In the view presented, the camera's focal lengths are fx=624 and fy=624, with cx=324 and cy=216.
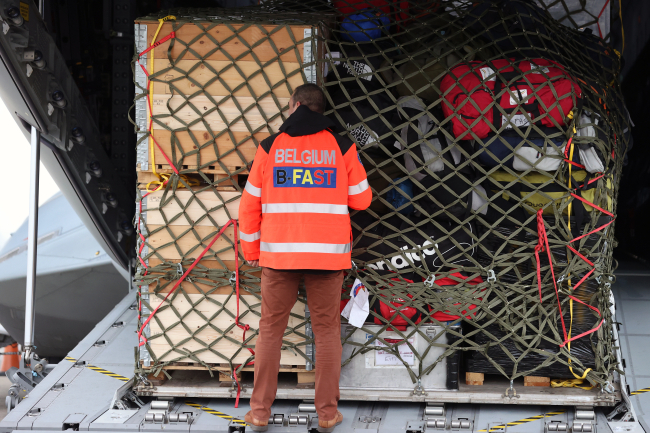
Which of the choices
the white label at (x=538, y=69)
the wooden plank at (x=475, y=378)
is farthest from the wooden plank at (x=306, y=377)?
the white label at (x=538, y=69)

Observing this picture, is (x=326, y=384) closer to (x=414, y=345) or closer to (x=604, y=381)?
(x=414, y=345)

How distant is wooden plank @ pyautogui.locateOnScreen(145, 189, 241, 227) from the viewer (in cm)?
371

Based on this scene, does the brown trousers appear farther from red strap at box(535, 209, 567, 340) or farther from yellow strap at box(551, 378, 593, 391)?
yellow strap at box(551, 378, 593, 391)

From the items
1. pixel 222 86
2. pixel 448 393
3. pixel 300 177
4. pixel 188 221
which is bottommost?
pixel 448 393

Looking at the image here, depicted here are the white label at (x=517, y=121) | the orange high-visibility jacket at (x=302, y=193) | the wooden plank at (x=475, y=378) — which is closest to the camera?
the orange high-visibility jacket at (x=302, y=193)

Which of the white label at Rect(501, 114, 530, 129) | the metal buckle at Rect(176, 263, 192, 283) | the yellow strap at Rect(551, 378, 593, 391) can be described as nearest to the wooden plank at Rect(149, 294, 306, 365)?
the metal buckle at Rect(176, 263, 192, 283)

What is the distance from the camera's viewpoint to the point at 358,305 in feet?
11.9

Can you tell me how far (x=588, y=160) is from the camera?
12.0 feet

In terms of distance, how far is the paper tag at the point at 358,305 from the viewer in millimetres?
3615

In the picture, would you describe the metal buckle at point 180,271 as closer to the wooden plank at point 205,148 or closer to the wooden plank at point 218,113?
the wooden plank at point 205,148

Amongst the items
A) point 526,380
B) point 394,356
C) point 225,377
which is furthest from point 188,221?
point 526,380

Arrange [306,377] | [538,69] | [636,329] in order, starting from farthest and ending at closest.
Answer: [636,329]
[306,377]
[538,69]

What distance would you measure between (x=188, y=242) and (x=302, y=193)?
87cm

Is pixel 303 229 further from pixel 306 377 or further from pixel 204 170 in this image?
pixel 306 377
